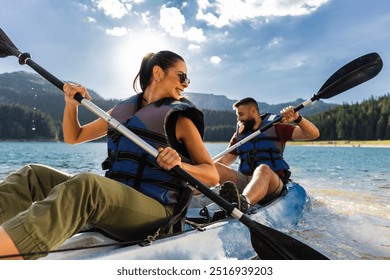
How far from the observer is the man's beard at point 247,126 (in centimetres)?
582

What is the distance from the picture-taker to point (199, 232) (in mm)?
2955

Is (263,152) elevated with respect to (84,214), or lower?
elevated

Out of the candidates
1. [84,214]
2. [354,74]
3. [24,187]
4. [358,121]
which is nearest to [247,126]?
[354,74]

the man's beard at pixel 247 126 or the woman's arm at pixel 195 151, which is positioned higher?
the man's beard at pixel 247 126

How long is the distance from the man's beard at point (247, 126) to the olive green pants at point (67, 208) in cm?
362

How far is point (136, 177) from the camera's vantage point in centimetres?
238

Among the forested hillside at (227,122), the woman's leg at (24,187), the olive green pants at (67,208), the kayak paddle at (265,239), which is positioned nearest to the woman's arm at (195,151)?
the kayak paddle at (265,239)

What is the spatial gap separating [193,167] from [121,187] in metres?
0.48

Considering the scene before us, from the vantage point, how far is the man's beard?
19.1 ft

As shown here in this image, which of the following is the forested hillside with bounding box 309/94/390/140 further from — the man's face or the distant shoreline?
the man's face

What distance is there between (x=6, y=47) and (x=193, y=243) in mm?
2597

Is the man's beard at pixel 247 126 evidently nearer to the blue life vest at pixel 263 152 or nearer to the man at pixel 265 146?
the man at pixel 265 146

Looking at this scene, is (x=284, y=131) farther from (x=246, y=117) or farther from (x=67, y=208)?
(x=67, y=208)
